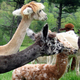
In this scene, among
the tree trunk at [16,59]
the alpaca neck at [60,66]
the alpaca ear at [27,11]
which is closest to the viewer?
the tree trunk at [16,59]

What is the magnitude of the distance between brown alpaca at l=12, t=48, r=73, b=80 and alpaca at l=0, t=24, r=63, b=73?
0.88 meters

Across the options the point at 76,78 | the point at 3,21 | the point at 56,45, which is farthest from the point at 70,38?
the point at 3,21

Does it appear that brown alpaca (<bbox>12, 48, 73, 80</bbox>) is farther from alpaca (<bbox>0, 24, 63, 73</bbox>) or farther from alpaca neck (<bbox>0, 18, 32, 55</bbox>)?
alpaca (<bbox>0, 24, 63, 73</bbox>)

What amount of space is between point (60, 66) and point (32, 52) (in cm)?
132

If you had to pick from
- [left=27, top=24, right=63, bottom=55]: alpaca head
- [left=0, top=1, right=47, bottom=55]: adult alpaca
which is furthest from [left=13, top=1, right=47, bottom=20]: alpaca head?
[left=27, top=24, right=63, bottom=55]: alpaca head

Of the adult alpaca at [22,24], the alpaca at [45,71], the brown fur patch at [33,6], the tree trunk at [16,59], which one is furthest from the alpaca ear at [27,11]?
the tree trunk at [16,59]

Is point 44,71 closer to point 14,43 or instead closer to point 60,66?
point 60,66

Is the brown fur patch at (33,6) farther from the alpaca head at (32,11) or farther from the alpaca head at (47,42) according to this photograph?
the alpaca head at (47,42)

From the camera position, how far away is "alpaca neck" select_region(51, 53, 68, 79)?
3695mm

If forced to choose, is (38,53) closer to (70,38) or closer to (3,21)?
(70,38)

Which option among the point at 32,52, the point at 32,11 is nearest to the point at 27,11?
the point at 32,11

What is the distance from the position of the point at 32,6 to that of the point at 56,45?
2.19 m

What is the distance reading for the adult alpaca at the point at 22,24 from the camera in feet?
13.9

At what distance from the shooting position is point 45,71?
3.76m
